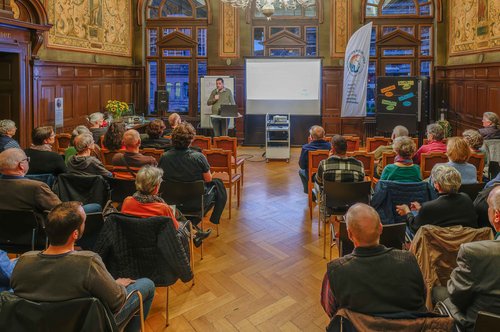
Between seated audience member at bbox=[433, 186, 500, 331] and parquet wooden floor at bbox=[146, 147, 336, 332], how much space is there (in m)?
1.04

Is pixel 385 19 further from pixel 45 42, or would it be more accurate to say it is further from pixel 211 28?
pixel 45 42

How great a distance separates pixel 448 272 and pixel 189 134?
8.15 ft

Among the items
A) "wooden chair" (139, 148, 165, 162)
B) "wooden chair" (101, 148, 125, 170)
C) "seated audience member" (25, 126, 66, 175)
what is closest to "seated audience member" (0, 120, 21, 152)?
"seated audience member" (25, 126, 66, 175)

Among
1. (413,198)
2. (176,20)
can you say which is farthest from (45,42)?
(413,198)

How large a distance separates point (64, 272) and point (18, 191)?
1452 millimetres

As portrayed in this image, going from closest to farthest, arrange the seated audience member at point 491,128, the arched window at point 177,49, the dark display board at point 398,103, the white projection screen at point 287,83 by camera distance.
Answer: the seated audience member at point 491,128, the dark display board at point 398,103, the white projection screen at point 287,83, the arched window at point 177,49

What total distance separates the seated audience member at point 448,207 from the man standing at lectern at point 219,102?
21.5 feet

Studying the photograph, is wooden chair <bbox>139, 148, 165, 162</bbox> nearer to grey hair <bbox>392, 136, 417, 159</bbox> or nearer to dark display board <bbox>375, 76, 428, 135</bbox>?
grey hair <bbox>392, 136, 417, 159</bbox>

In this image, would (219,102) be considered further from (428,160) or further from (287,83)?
(428,160)

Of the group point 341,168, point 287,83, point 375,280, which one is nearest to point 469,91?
point 287,83

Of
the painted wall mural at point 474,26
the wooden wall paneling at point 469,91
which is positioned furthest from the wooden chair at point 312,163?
the painted wall mural at point 474,26

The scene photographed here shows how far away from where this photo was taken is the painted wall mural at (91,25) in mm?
7359

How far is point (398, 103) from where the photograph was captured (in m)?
8.52

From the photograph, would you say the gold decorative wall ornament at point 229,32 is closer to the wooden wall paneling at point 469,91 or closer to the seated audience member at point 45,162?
the wooden wall paneling at point 469,91
